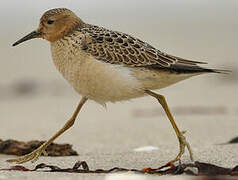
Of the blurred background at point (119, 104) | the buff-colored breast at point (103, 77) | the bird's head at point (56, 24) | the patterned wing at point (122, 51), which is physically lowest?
the blurred background at point (119, 104)

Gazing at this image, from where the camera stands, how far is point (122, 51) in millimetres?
4391

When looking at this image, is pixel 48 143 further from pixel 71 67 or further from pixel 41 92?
pixel 41 92

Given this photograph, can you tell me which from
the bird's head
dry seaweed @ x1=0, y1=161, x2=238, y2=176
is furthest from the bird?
dry seaweed @ x1=0, y1=161, x2=238, y2=176

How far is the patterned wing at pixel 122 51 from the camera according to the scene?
432 centimetres

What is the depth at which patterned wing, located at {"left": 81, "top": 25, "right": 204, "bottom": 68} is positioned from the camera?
432 centimetres

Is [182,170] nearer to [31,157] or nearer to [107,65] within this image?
[107,65]

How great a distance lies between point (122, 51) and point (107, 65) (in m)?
0.22

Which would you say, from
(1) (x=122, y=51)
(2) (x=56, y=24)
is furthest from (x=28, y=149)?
(1) (x=122, y=51)

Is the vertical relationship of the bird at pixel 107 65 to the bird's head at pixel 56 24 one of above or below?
below

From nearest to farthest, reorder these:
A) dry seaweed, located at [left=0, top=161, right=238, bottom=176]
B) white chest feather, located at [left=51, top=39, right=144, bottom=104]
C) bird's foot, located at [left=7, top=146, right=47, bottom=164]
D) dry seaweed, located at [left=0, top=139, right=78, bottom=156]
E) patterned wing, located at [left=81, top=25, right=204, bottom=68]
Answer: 1. dry seaweed, located at [left=0, top=161, right=238, bottom=176]
2. white chest feather, located at [left=51, top=39, right=144, bottom=104]
3. patterned wing, located at [left=81, top=25, right=204, bottom=68]
4. bird's foot, located at [left=7, top=146, right=47, bottom=164]
5. dry seaweed, located at [left=0, top=139, right=78, bottom=156]

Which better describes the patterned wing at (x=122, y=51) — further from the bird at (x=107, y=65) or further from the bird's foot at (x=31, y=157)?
the bird's foot at (x=31, y=157)

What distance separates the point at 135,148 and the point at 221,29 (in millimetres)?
14249

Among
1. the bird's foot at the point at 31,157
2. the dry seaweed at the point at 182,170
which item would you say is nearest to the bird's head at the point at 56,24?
the bird's foot at the point at 31,157

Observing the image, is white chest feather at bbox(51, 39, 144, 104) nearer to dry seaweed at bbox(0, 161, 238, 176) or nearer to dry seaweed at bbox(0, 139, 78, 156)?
dry seaweed at bbox(0, 161, 238, 176)
